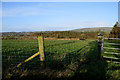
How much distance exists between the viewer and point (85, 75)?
142 inches

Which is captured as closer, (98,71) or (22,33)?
(98,71)

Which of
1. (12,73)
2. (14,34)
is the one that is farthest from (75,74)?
(14,34)

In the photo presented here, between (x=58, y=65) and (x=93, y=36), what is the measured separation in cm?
218

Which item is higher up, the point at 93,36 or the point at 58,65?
the point at 93,36

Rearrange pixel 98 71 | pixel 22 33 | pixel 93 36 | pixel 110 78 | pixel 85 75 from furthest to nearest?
pixel 93 36 → pixel 22 33 → pixel 98 71 → pixel 85 75 → pixel 110 78

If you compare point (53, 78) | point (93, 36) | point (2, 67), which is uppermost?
point (93, 36)

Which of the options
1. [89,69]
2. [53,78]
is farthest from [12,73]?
[89,69]

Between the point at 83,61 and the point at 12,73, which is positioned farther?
the point at 83,61

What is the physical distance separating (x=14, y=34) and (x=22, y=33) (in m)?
0.38

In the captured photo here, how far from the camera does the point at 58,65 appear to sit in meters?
4.16

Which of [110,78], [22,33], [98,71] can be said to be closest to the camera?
[110,78]

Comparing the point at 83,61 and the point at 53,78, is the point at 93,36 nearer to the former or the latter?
the point at 83,61

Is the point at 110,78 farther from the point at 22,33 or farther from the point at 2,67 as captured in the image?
the point at 2,67

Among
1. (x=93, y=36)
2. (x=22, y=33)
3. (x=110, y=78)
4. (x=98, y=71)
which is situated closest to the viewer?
(x=110, y=78)
